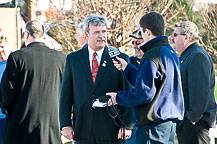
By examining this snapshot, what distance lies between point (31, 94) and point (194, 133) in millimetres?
2263

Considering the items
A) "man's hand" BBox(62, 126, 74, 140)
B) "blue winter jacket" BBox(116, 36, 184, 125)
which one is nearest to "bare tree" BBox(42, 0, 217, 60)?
"man's hand" BBox(62, 126, 74, 140)

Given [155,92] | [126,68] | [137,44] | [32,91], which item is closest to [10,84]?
[32,91]

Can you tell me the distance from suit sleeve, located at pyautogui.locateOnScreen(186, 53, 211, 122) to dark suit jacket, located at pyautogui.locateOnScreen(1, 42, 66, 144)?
174cm

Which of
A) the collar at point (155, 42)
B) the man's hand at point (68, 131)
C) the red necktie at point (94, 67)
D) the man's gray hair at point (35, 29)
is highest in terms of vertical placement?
the man's gray hair at point (35, 29)

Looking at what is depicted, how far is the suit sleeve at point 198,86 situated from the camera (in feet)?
17.1

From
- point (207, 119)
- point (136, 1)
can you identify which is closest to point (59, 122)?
point (207, 119)

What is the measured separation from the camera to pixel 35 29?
4.90 meters

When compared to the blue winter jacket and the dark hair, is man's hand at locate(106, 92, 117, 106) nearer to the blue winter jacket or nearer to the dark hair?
the blue winter jacket

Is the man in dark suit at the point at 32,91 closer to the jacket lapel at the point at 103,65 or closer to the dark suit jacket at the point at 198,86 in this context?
the jacket lapel at the point at 103,65

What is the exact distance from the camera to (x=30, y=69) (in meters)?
4.74

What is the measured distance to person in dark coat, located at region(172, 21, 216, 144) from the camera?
5.23m

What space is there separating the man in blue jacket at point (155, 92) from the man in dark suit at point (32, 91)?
99 centimetres

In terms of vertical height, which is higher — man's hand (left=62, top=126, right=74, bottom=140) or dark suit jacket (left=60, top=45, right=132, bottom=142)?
dark suit jacket (left=60, top=45, right=132, bottom=142)

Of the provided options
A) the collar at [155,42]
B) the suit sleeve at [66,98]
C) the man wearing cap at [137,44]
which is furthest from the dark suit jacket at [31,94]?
the man wearing cap at [137,44]
